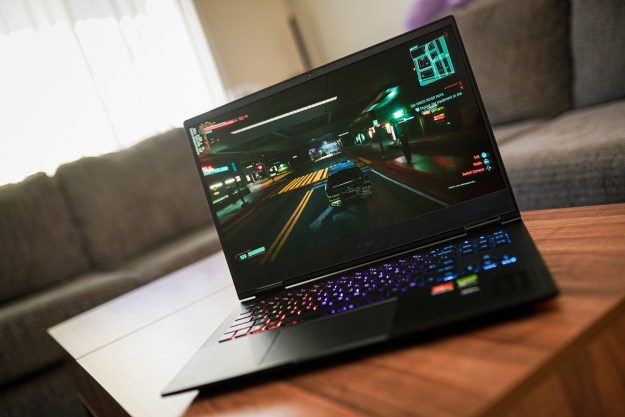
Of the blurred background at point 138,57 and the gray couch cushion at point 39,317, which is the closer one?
the gray couch cushion at point 39,317

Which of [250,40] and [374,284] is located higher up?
[250,40]

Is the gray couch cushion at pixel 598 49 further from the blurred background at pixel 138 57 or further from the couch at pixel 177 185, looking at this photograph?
the blurred background at pixel 138 57

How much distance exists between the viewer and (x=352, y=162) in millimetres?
783

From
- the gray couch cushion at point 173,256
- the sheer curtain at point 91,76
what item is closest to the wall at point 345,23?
the sheer curtain at point 91,76

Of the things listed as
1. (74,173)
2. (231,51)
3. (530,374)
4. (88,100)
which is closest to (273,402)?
(530,374)

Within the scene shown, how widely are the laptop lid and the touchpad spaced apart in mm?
217

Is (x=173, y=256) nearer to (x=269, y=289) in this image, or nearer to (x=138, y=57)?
(x=269, y=289)

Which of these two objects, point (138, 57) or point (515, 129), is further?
point (138, 57)

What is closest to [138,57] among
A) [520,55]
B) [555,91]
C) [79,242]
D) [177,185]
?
[177,185]

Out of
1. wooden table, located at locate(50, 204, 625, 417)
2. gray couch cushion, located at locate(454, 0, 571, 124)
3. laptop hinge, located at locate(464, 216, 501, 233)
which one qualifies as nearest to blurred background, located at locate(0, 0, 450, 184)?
gray couch cushion, located at locate(454, 0, 571, 124)

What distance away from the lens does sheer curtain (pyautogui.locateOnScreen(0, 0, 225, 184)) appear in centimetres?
285

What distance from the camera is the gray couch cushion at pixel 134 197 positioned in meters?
2.42

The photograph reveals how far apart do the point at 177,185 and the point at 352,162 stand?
2.02 meters

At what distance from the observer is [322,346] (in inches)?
21.5
